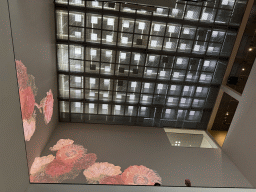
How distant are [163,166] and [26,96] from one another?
11.5 ft

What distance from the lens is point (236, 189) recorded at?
1810 millimetres

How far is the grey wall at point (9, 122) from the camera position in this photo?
1.49m

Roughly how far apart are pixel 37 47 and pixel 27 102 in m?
1.17

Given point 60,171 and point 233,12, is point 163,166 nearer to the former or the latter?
point 60,171

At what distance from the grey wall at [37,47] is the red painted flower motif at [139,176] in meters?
2.11

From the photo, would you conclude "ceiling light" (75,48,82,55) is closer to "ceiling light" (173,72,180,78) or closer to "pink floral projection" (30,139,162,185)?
"pink floral projection" (30,139,162,185)

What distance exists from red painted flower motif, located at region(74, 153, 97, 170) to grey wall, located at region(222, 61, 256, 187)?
3757 millimetres

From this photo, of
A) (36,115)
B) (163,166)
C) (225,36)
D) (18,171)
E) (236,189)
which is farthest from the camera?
(225,36)

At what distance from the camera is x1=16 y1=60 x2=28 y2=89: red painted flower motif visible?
2.70m

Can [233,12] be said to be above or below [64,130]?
above

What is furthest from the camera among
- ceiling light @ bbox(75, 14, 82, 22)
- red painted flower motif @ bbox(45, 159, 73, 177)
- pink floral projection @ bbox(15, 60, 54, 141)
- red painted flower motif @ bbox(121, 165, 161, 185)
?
ceiling light @ bbox(75, 14, 82, 22)

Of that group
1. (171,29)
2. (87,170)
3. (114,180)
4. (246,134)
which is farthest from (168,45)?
(87,170)

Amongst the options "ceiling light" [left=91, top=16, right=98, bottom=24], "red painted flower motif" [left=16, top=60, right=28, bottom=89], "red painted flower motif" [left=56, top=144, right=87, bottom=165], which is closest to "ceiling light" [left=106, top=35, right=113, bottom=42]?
"ceiling light" [left=91, top=16, right=98, bottom=24]

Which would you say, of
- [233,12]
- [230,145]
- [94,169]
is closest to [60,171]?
[94,169]
